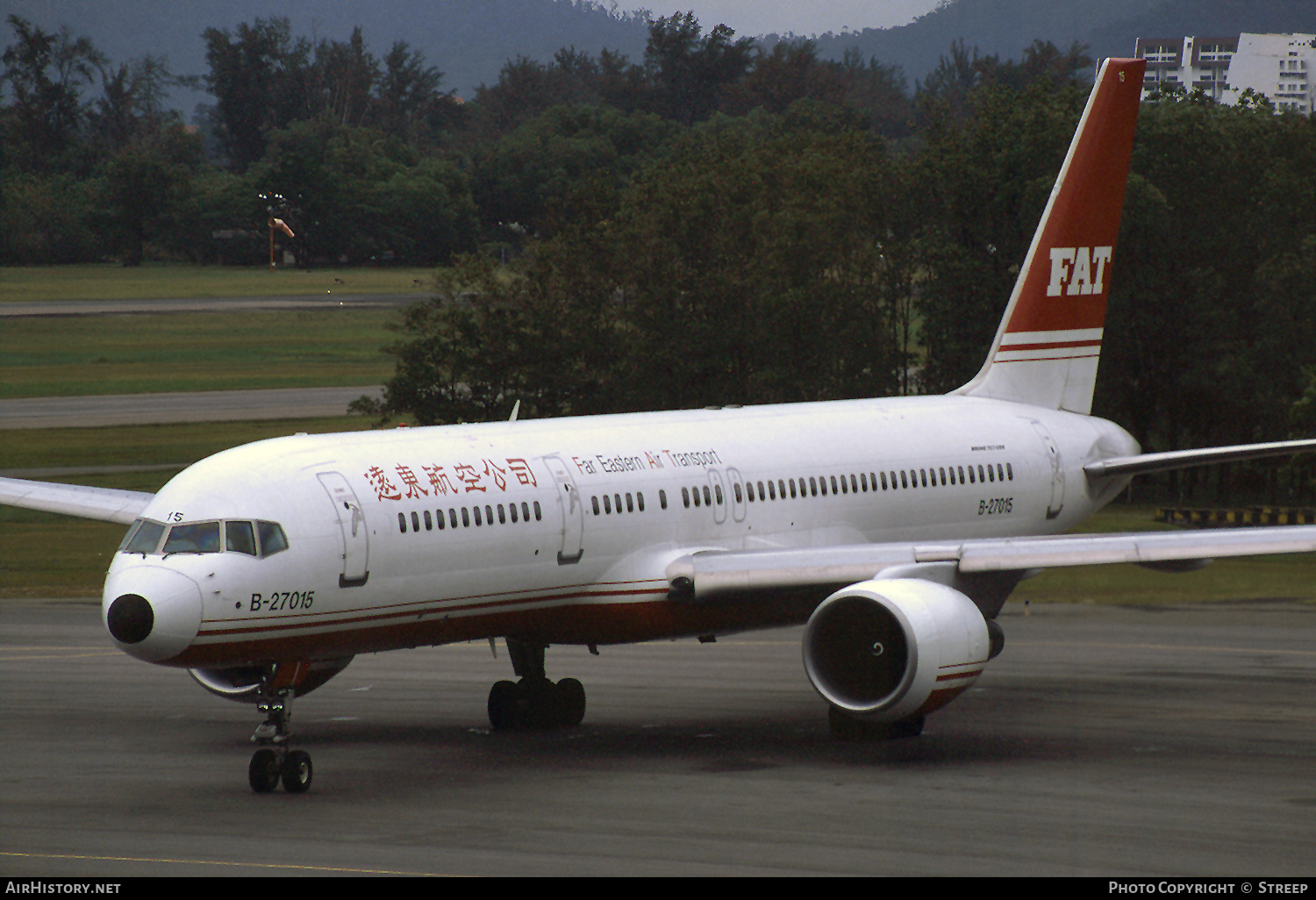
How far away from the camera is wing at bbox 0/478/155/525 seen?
99.8ft

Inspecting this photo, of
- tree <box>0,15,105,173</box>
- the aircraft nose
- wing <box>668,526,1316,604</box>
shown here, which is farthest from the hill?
the aircraft nose

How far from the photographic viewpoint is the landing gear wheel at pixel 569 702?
95.2ft

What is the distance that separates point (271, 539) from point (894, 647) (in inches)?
349

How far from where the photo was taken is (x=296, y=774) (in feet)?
76.3

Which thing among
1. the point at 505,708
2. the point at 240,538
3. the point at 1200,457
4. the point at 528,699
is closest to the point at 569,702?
the point at 528,699

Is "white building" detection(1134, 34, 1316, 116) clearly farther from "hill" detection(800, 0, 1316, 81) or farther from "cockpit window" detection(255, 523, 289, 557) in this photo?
"cockpit window" detection(255, 523, 289, 557)

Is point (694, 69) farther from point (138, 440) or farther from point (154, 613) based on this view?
point (154, 613)

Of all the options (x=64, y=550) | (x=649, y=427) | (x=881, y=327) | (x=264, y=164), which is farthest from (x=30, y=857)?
(x=881, y=327)

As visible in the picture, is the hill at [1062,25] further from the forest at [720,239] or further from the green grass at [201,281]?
the green grass at [201,281]

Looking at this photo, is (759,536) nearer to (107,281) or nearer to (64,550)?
(64,550)

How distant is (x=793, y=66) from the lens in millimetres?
102312

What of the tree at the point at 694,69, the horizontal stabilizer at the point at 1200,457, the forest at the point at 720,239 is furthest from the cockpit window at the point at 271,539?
the tree at the point at 694,69

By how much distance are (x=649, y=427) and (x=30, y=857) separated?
12.7 m

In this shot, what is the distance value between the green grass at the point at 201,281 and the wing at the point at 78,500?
2990 cm
